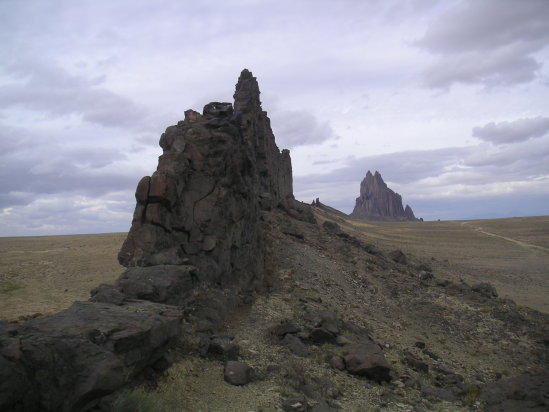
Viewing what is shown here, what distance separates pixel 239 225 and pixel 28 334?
37.2 ft

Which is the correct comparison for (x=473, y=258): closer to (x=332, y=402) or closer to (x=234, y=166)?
(x=234, y=166)

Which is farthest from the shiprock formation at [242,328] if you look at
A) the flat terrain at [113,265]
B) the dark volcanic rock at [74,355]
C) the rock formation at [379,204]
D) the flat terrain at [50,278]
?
the rock formation at [379,204]

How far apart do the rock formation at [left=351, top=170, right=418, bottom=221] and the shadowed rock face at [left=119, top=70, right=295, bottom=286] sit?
15866 cm

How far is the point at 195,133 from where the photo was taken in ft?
53.7

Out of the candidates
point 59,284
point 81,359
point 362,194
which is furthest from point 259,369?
point 362,194

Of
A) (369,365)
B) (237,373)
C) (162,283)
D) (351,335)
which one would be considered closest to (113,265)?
(162,283)

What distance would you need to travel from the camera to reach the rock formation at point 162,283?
18.1 ft

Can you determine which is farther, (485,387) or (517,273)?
(517,273)

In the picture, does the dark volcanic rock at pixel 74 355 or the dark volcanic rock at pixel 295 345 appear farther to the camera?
the dark volcanic rock at pixel 295 345

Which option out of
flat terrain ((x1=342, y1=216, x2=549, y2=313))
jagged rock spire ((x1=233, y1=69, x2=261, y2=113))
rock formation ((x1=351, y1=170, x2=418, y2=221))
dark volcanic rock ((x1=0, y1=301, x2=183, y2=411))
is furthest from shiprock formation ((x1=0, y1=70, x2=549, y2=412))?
rock formation ((x1=351, y1=170, x2=418, y2=221))

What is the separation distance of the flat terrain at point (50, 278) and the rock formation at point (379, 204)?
155 m

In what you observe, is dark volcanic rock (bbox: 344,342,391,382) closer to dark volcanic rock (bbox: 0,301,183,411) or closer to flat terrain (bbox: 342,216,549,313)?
dark volcanic rock (bbox: 0,301,183,411)

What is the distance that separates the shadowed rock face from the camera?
13.9 meters

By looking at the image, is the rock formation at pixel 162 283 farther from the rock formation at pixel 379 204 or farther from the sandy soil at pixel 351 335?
the rock formation at pixel 379 204
